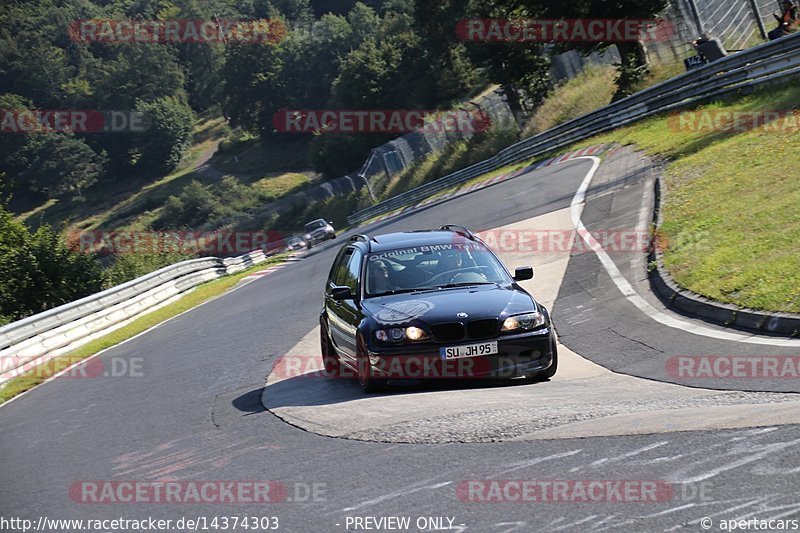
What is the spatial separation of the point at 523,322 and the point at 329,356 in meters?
3.07

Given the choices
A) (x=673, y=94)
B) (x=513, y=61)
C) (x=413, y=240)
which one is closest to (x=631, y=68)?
(x=673, y=94)

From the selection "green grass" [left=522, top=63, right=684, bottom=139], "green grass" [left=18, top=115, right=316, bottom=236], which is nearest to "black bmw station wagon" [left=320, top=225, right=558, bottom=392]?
"green grass" [left=522, top=63, right=684, bottom=139]

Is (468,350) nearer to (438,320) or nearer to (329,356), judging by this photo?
(438,320)

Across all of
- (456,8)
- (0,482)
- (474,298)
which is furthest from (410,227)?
(456,8)

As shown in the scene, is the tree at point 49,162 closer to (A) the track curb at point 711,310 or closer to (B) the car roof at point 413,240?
(A) the track curb at point 711,310

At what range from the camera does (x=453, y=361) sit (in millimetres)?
8891

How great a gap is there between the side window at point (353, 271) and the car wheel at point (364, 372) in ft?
3.77

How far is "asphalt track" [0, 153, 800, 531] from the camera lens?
16.4ft

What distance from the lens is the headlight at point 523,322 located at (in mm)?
9008

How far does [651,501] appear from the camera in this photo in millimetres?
4824

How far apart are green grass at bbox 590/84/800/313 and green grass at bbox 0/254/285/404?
10244 millimetres

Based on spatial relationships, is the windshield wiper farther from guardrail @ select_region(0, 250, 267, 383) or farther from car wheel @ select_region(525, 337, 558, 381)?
guardrail @ select_region(0, 250, 267, 383)

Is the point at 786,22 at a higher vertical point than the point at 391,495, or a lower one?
higher

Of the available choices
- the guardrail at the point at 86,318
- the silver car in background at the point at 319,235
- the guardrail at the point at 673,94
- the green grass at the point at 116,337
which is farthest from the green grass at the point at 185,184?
the guardrail at the point at 86,318
